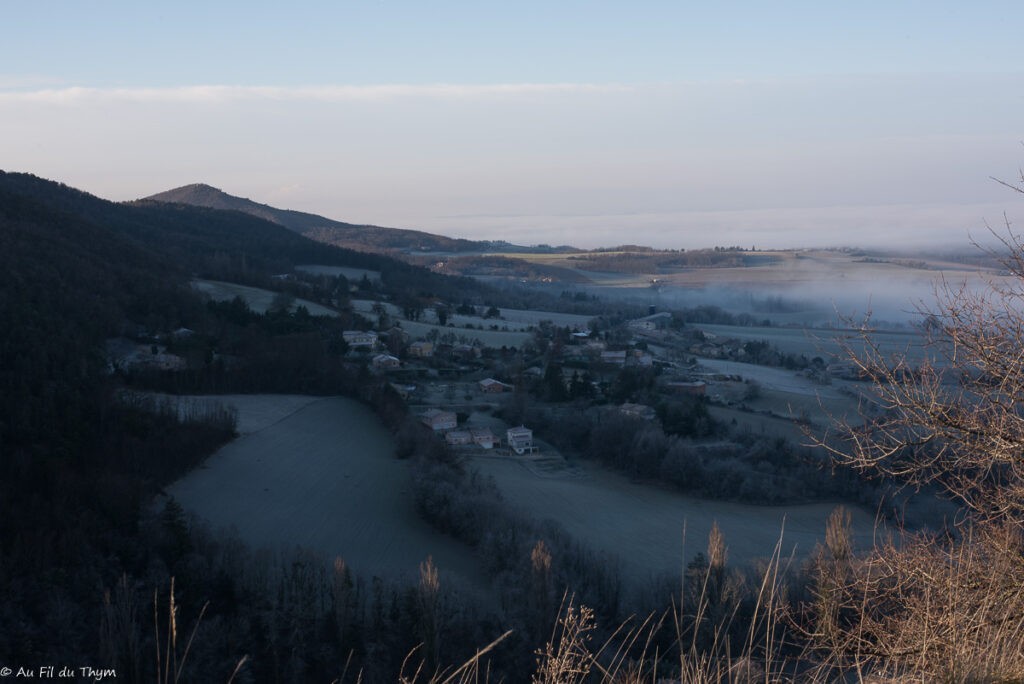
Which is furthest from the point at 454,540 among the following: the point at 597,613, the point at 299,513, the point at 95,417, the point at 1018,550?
the point at 1018,550

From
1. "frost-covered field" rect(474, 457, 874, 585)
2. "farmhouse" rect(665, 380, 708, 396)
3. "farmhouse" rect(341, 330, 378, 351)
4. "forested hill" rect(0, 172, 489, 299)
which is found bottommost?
"frost-covered field" rect(474, 457, 874, 585)

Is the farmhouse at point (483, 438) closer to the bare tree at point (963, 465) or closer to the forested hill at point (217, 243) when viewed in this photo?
the bare tree at point (963, 465)

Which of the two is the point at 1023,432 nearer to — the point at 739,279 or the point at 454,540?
the point at 454,540

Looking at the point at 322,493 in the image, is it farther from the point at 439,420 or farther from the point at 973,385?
the point at 973,385

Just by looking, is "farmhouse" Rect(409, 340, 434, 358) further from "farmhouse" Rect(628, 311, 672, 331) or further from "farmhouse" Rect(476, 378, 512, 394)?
"farmhouse" Rect(628, 311, 672, 331)

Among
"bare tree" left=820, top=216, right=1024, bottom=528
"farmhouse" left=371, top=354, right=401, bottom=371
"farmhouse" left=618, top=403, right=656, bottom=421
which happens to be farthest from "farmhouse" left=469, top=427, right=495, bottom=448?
"bare tree" left=820, top=216, right=1024, bottom=528

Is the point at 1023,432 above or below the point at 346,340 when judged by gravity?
above
